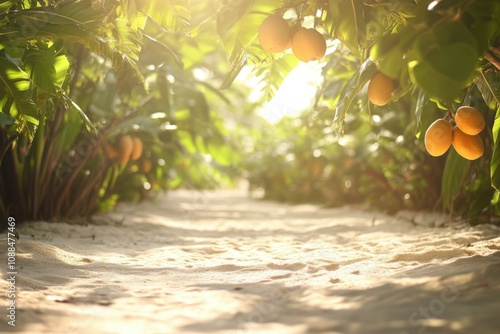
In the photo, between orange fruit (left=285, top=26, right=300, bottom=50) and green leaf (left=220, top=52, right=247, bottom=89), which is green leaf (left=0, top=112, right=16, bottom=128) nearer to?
green leaf (left=220, top=52, right=247, bottom=89)

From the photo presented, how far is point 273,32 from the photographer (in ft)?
6.84

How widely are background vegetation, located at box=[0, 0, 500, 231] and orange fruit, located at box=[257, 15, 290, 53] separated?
10 centimetres

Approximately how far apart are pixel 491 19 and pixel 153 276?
69.6 inches

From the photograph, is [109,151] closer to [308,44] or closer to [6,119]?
[6,119]

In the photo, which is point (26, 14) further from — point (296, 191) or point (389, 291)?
point (296, 191)

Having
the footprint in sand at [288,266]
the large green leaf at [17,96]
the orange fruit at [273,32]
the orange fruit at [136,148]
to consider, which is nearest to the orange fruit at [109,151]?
the orange fruit at [136,148]

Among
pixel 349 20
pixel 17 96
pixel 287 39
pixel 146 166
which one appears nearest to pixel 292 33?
pixel 287 39

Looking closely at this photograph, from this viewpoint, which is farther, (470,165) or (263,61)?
(470,165)

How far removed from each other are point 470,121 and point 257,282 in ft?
3.75

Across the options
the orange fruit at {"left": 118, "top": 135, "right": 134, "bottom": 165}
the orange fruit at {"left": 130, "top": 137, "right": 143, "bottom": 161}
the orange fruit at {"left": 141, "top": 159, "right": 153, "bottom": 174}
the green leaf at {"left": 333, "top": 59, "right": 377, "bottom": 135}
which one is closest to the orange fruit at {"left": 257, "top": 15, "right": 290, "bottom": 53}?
the green leaf at {"left": 333, "top": 59, "right": 377, "bottom": 135}

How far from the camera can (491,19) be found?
5.15ft

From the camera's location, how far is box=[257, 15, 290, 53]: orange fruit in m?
2.08

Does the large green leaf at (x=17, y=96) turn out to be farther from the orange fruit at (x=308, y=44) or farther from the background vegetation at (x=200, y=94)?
the orange fruit at (x=308, y=44)

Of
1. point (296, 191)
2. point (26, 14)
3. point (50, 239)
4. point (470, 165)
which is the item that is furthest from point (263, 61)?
point (296, 191)
